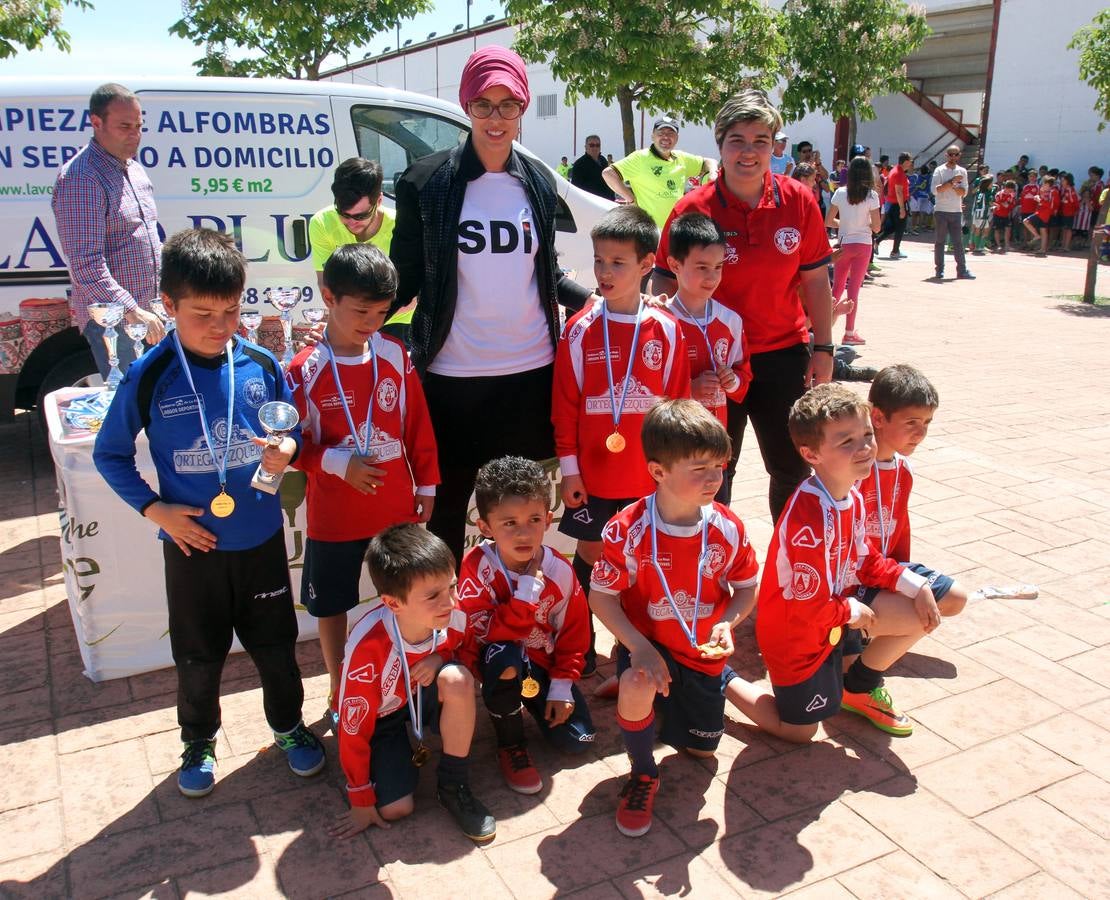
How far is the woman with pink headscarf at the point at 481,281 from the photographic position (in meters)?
3.02

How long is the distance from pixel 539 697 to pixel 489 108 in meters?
→ 1.89

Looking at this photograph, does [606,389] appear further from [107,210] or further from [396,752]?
[107,210]

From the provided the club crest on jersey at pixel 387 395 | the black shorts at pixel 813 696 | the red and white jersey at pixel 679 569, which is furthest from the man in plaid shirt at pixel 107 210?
the black shorts at pixel 813 696

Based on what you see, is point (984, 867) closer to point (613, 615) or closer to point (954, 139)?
point (613, 615)

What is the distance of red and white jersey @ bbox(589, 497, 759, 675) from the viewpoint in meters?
2.79

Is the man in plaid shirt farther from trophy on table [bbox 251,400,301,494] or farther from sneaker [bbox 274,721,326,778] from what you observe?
sneaker [bbox 274,721,326,778]

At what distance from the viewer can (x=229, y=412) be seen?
8.61 feet

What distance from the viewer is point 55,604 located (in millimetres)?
3967

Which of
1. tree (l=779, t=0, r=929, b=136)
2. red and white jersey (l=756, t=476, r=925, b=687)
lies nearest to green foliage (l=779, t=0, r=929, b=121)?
tree (l=779, t=0, r=929, b=136)

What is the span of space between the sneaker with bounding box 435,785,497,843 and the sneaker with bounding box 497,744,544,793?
141 millimetres

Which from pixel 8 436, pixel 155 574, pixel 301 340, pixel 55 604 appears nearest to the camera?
pixel 301 340

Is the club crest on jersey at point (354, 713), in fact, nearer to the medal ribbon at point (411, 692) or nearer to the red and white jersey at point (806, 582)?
the medal ribbon at point (411, 692)

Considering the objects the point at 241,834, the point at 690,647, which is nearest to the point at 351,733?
the point at 241,834

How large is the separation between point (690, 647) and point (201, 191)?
14.4 ft
